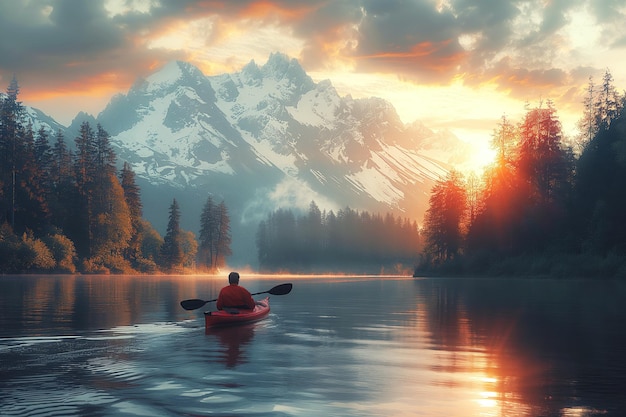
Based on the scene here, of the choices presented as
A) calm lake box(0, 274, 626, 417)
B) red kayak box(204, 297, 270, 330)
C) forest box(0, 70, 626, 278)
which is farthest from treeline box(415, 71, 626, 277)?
→ red kayak box(204, 297, 270, 330)

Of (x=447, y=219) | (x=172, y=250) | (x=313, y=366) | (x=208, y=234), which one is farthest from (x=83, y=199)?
(x=313, y=366)

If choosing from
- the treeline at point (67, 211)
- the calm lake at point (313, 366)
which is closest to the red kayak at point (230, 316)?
the calm lake at point (313, 366)

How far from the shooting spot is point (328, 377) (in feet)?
53.3

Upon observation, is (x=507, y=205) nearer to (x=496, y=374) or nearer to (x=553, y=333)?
(x=553, y=333)

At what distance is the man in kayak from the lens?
2823cm

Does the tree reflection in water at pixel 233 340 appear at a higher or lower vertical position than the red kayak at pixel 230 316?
lower

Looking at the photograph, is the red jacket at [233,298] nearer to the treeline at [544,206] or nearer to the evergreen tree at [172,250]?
the treeline at [544,206]

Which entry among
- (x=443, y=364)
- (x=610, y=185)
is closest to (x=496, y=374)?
(x=443, y=364)

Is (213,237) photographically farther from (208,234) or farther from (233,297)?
(233,297)

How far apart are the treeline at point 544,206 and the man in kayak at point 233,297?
53148 mm

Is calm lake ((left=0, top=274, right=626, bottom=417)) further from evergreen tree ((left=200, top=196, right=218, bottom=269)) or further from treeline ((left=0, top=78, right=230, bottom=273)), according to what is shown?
evergreen tree ((left=200, top=196, right=218, bottom=269))

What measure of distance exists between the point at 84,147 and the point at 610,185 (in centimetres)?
9045

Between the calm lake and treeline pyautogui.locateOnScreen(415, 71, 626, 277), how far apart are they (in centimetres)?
4691

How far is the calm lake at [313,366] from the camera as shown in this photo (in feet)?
42.5
